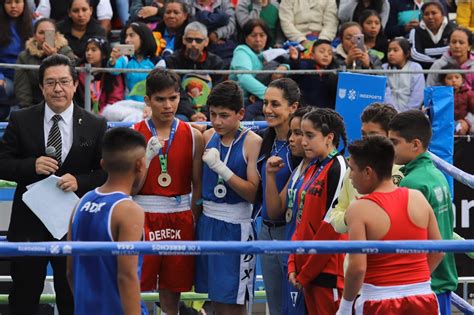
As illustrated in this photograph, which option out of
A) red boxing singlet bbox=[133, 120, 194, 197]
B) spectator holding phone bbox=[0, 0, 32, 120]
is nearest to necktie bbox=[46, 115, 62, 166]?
red boxing singlet bbox=[133, 120, 194, 197]

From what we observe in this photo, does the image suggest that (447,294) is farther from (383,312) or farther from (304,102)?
(304,102)

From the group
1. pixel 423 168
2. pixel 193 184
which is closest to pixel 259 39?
pixel 193 184

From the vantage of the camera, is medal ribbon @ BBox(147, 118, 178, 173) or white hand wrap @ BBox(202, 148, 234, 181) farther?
medal ribbon @ BBox(147, 118, 178, 173)

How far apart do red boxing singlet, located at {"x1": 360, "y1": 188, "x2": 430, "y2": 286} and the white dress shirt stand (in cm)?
219

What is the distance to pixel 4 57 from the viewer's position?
37.9 feet

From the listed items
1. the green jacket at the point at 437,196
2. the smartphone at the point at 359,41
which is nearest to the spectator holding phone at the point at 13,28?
the smartphone at the point at 359,41

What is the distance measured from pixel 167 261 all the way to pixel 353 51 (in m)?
4.83

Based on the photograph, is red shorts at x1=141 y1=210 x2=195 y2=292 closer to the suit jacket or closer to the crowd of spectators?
the suit jacket

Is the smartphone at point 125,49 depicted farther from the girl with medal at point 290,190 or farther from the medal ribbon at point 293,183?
the medal ribbon at point 293,183

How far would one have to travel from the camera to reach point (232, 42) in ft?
40.8

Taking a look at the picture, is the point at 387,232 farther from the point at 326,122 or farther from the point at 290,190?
the point at 290,190

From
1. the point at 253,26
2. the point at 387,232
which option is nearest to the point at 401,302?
the point at 387,232

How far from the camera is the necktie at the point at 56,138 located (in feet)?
21.7

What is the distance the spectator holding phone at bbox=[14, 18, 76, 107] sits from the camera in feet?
35.2
